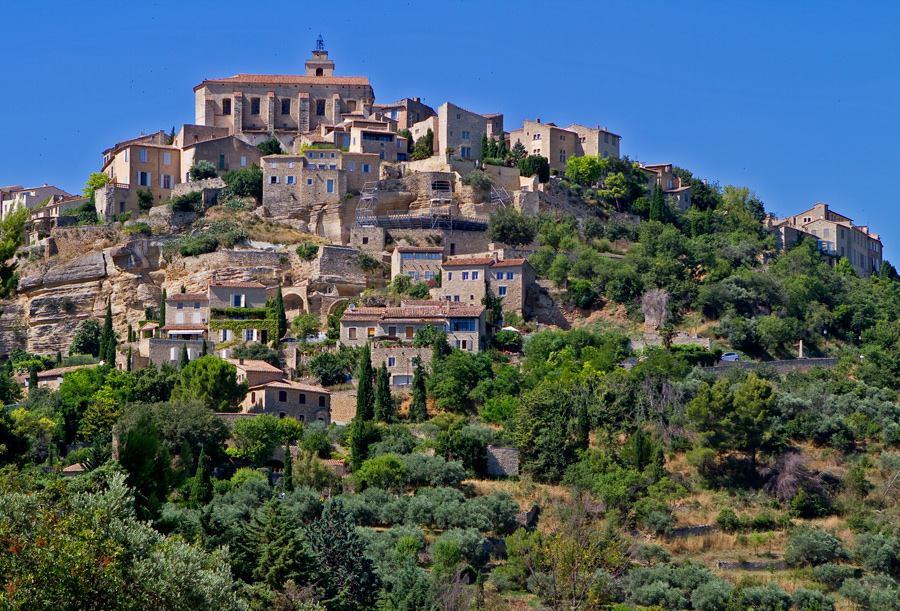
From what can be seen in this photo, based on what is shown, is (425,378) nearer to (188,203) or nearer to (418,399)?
(418,399)

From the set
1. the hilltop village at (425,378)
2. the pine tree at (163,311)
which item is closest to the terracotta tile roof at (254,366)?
the hilltop village at (425,378)

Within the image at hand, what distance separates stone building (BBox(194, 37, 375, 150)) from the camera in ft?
267

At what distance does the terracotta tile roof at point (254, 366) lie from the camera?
55875 mm

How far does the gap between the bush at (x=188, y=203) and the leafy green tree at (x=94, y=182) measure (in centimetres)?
748

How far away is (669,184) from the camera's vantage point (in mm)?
89562

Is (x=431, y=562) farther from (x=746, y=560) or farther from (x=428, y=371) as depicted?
(x=428, y=371)

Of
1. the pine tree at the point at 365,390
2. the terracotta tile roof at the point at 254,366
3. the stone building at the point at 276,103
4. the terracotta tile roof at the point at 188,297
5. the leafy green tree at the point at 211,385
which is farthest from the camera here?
the stone building at the point at 276,103

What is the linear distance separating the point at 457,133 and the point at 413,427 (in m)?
31.3

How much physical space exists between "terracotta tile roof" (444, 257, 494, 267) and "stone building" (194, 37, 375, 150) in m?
20.8

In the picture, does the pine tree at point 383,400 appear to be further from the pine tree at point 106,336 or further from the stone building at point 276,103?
the stone building at point 276,103

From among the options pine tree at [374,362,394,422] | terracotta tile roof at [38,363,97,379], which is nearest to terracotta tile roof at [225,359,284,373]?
pine tree at [374,362,394,422]

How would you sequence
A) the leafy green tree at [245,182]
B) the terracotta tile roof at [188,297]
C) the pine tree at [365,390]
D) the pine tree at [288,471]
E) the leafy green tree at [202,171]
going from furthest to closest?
the leafy green tree at [202,171] < the leafy green tree at [245,182] < the terracotta tile roof at [188,297] < the pine tree at [365,390] < the pine tree at [288,471]

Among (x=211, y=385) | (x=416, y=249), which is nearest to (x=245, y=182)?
(x=416, y=249)

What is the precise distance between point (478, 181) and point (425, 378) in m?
21.0
